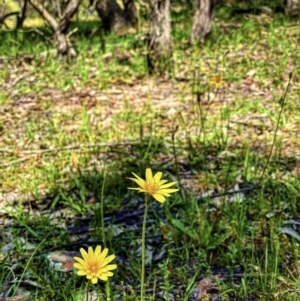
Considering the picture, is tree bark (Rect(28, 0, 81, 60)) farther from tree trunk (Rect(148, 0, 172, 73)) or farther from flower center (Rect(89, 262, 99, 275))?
Answer: flower center (Rect(89, 262, 99, 275))

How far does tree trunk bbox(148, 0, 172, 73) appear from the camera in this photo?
19.4ft

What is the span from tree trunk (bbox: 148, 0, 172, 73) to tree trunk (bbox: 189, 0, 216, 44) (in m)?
0.74

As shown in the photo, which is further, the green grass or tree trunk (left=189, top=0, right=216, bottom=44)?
tree trunk (left=189, top=0, right=216, bottom=44)

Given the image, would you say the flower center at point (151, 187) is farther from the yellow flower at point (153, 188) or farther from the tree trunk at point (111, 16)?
the tree trunk at point (111, 16)

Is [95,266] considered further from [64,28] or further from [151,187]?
[64,28]

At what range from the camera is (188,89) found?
18.3 ft

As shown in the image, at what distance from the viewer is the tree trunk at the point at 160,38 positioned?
5926mm

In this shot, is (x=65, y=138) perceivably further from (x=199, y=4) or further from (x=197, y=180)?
(x=199, y=4)

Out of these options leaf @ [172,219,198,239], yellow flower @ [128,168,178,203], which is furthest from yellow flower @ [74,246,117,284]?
leaf @ [172,219,198,239]

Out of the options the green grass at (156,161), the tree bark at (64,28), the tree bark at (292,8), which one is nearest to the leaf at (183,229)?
the green grass at (156,161)

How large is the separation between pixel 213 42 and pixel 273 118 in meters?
2.34

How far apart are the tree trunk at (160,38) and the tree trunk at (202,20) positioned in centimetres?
74

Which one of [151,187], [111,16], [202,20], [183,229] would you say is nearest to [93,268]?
[151,187]

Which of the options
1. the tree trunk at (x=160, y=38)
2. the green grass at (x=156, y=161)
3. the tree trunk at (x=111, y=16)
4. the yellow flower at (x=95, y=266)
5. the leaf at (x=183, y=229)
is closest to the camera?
the yellow flower at (x=95, y=266)
